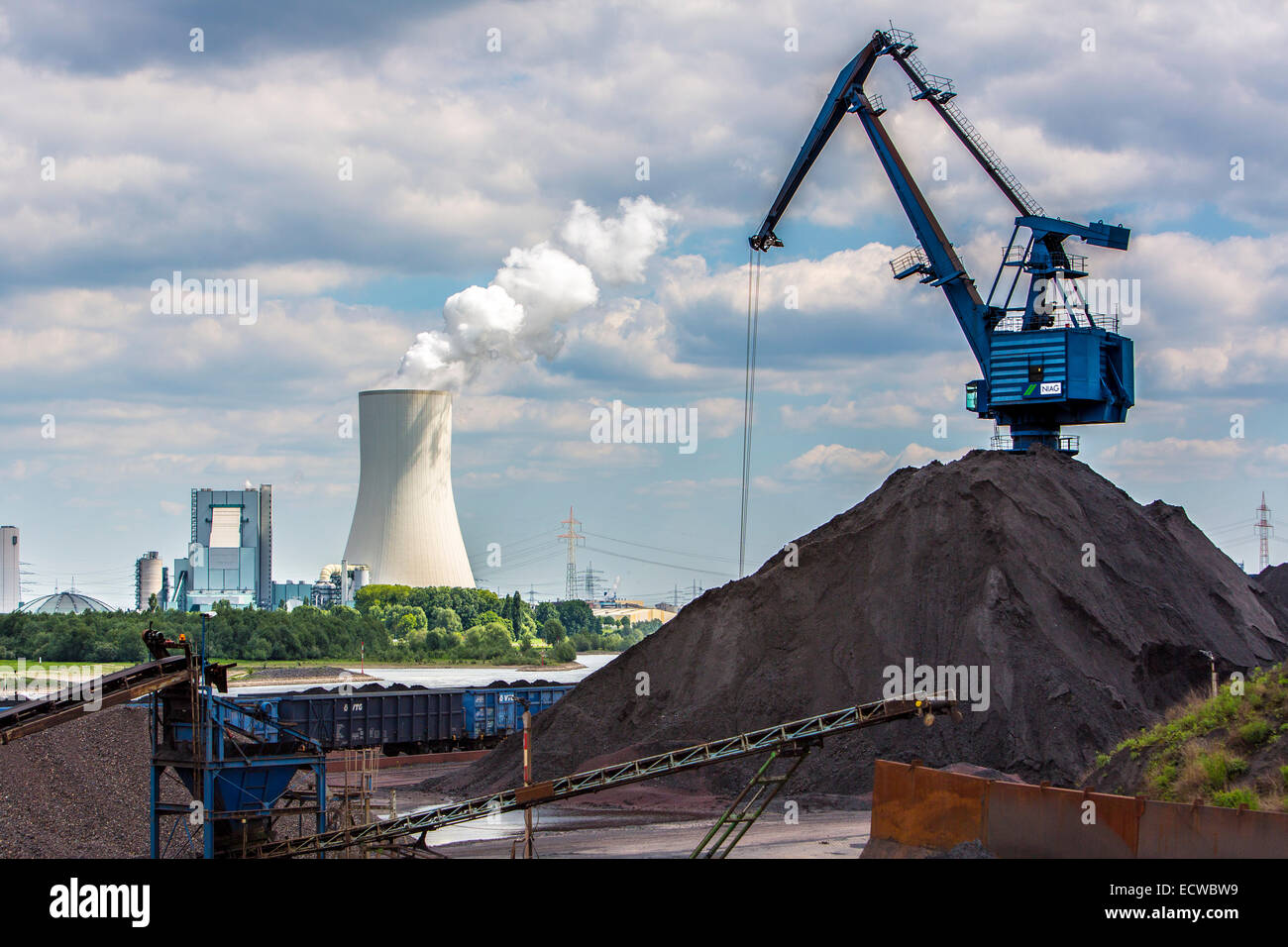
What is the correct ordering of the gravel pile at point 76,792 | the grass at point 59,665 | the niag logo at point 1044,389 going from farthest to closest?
the grass at point 59,665 < the niag logo at point 1044,389 < the gravel pile at point 76,792

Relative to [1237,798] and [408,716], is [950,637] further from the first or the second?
[1237,798]

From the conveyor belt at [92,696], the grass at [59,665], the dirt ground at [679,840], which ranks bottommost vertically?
the dirt ground at [679,840]

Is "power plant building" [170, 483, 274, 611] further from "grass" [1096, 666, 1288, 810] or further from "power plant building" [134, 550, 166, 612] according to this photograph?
"grass" [1096, 666, 1288, 810]

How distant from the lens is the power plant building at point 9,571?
169750 millimetres

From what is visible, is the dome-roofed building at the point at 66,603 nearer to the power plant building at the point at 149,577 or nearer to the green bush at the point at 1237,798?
the power plant building at the point at 149,577

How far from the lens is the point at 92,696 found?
18203 mm

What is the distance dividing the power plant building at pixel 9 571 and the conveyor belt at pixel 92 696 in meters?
167

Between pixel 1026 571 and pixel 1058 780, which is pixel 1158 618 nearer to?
pixel 1026 571

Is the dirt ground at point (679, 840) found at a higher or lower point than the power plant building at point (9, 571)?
lower

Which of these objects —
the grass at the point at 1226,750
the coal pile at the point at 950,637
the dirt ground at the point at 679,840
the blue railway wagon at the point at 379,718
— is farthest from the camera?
the blue railway wagon at the point at 379,718

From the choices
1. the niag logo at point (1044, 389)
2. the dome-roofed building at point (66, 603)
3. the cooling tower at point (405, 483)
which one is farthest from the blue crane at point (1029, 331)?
the dome-roofed building at point (66, 603)

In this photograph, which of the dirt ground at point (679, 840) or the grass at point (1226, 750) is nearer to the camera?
the grass at point (1226, 750)

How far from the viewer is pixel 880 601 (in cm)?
3378
